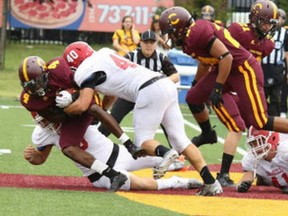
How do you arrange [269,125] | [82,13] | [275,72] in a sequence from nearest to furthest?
[269,125] < [275,72] < [82,13]

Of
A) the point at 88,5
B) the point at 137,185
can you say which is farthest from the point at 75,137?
the point at 88,5

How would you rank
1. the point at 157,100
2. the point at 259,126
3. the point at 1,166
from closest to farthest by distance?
the point at 157,100
the point at 259,126
the point at 1,166

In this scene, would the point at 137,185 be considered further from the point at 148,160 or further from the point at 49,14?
the point at 49,14

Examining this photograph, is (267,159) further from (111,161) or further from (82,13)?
(82,13)

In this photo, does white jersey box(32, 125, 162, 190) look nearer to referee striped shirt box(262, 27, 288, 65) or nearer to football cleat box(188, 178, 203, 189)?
football cleat box(188, 178, 203, 189)

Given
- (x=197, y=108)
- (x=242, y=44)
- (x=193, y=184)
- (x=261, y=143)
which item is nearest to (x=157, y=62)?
(x=197, y=108)

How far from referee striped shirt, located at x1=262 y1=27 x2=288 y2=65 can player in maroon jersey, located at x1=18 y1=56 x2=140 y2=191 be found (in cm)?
569

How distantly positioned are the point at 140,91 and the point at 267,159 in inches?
48.3

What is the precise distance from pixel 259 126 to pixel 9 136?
462 cm

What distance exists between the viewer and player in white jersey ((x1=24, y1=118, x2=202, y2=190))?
862 centimetres

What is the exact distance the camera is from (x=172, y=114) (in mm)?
8562

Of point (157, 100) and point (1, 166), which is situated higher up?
point (157, 100)

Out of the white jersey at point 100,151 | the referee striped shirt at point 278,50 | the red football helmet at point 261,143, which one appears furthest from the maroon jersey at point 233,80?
the referee striped shirt at point 278,50

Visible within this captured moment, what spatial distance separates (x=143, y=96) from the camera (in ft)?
27.6
